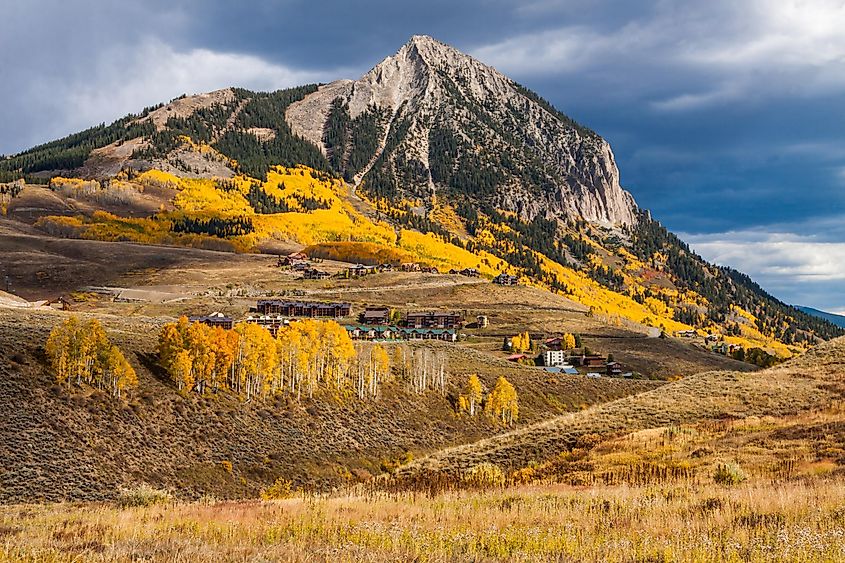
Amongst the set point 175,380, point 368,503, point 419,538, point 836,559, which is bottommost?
point 175,380

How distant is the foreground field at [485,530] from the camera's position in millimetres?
9883

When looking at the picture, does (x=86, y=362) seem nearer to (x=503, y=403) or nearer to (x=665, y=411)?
(x=665, y=411)

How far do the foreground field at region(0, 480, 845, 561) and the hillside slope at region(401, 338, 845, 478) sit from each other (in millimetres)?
14291

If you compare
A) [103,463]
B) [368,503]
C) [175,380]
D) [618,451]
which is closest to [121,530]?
[368,503]

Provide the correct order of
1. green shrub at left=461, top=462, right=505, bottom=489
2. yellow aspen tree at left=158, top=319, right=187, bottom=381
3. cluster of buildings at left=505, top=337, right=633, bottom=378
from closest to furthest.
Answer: green shrub at left=461, top=462, right=505, bottom=489, yellow aspen tree at left=158, top=319, right=187, bottom=381, cluster of buildings at left=505, top=337, right=633, bottom=378

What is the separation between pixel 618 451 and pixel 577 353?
119562mm

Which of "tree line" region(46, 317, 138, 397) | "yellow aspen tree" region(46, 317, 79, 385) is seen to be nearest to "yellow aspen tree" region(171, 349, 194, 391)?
"tree line" region(46, 317, 138, 397)

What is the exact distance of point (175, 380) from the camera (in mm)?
70438

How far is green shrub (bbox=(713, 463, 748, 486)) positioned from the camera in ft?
61.5

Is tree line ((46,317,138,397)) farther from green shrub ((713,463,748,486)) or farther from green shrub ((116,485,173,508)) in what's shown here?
green shrub ((713,463,748,486))

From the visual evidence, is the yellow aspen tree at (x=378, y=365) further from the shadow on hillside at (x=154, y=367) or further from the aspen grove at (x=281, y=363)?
the shadow on hillside at (x=154, y=367)

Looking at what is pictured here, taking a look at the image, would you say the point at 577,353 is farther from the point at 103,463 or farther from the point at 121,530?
the point at 121,530

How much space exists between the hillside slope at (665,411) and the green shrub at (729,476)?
11.0 meters

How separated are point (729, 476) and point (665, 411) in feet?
62.8
